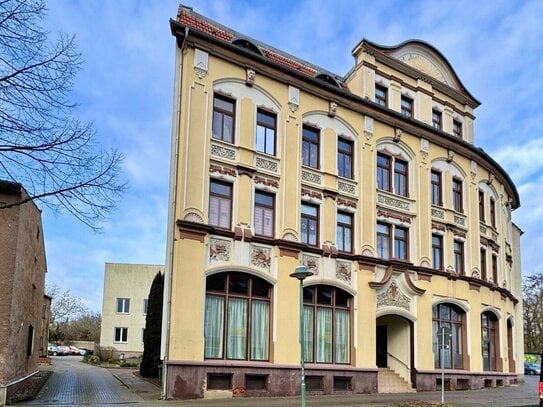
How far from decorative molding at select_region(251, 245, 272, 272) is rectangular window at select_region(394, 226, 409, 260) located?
23.9 ft

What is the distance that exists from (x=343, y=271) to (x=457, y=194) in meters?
10.0

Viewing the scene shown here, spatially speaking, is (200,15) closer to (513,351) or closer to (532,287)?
(513,351)

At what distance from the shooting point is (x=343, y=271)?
976 inches

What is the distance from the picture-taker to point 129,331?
54.9 meters

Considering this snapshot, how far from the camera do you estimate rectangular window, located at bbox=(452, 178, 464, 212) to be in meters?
31.3

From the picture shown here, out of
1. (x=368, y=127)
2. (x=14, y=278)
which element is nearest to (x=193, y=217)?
(x=14, y=278)

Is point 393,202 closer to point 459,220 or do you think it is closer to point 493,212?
point 459,220

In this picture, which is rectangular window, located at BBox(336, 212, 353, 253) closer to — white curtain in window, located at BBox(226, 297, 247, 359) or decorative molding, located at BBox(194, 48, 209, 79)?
white curtain in window, located at BBox(226, 297, 247, 359)

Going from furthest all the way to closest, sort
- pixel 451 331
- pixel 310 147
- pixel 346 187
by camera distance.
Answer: pixel 451 331 < pixel 346 187 < pixel 310 147

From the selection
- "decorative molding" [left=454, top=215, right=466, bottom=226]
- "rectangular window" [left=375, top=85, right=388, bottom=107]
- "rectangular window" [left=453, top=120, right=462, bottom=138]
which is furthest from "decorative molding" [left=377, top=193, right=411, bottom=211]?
"rectangular window" [left=453, top=120, right=462, bottom=138]

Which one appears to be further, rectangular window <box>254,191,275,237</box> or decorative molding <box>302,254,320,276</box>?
decorative molding <box>302,254,320,276</box>

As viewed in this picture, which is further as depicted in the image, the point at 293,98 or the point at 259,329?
the point at 293,98

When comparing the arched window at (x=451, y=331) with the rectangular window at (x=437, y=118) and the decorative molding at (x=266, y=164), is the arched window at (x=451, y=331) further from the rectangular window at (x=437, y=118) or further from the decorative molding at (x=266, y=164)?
the decorative molding at (x=266, y=164)

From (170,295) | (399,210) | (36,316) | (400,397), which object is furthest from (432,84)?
(36,316)
